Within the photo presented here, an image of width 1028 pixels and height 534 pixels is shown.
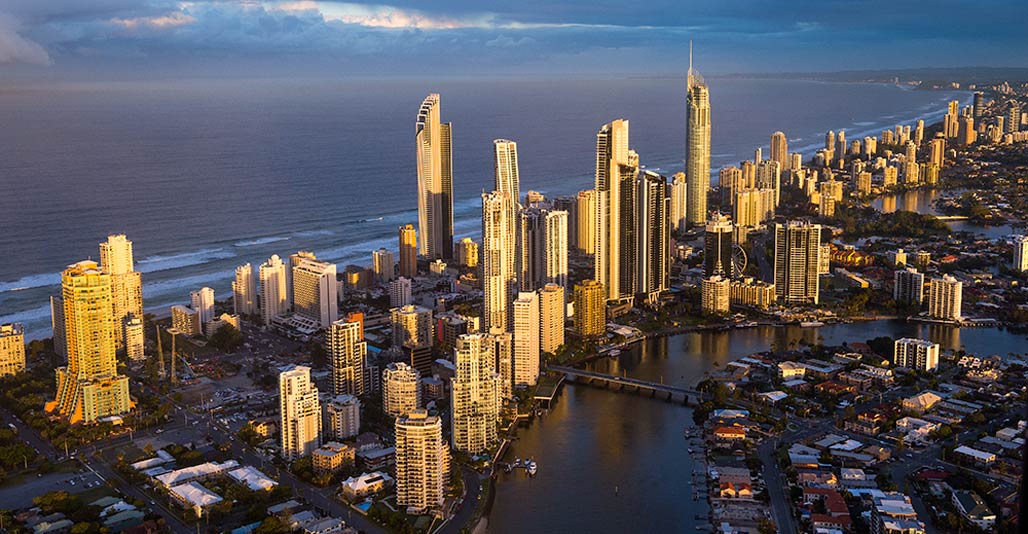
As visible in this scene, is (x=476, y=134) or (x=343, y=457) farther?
(x=476, y=134)

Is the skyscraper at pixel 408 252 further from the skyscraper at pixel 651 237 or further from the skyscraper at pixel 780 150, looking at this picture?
the skyscraper at pixel 780 150

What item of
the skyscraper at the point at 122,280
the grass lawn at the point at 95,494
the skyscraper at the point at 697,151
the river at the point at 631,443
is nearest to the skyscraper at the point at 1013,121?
the skyscraper at the point at 697,151

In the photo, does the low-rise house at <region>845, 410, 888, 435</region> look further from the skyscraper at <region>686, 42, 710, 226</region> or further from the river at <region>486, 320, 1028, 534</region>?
the skyscraper at <region>686, 42, 710, 226</region>

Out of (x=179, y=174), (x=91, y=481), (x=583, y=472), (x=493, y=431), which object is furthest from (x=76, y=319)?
(x=179, y=174)

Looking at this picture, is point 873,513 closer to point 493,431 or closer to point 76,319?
point 493,431

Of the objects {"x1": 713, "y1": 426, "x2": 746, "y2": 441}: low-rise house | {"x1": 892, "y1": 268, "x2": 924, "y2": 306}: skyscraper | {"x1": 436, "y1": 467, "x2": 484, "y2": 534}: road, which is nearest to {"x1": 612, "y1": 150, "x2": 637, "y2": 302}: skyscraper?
{"x1": 892, "y1": 268, "x2": 924, "y2": 306}: skyscraper

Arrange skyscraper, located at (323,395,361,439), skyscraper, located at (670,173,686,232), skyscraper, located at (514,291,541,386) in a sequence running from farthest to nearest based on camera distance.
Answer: skyscraper, located at (670,173,686,232) < skyscraper, located at (514,291,541,386) < skyscraper, located at (323,395,361,439)
